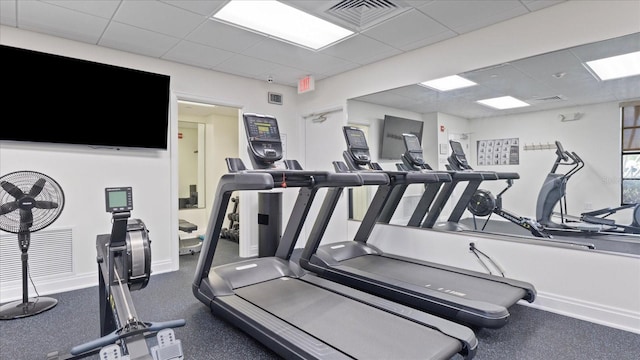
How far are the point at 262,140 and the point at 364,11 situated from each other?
5.03 feet

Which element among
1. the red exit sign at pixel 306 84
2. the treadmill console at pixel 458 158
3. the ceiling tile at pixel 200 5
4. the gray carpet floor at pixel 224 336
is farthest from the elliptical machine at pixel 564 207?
the ceiling tile at pixel 200 5

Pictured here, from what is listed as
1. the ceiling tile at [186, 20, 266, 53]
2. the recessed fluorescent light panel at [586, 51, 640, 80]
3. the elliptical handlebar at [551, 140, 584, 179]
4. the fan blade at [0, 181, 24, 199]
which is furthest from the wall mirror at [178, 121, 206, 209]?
the recessed fluorescent light panel at [586, 51, 640, 80]

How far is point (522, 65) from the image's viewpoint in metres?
3.23

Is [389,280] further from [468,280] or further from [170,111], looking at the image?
[170,111]

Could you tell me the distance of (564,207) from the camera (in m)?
3.36

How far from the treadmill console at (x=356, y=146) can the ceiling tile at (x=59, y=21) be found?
260 cm

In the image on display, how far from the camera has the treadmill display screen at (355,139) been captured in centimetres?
351

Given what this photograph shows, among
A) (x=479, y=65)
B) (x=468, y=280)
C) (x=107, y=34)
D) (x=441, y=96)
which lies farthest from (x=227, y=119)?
(x=468, y=280)

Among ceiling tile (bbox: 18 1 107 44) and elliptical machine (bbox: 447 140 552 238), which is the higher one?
ceiling tile (bbox: 18 1 107 44)

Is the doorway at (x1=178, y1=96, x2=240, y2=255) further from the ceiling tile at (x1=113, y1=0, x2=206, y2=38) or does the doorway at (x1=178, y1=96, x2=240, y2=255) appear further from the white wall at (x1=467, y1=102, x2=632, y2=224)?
the white wall at (x1=467, y1=102, x2=632, y2=224)

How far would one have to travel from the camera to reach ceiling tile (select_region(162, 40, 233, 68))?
149 inches

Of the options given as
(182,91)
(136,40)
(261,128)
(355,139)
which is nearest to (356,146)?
(355,139)

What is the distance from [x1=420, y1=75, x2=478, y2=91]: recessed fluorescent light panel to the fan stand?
432 cm

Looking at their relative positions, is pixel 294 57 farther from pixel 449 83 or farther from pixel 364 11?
pixel 449 83
